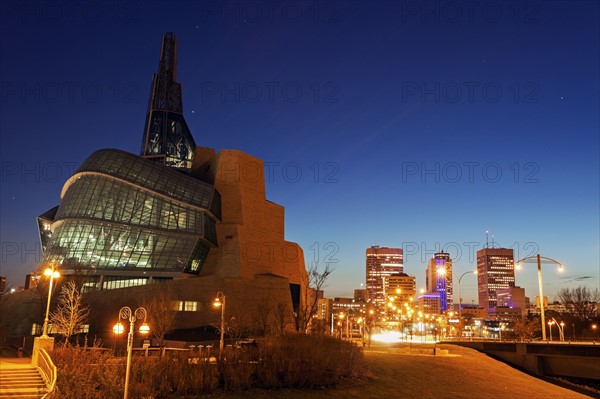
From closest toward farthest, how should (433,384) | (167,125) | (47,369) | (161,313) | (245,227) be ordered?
(47,369), (433,384), (161,313), (245,227), (167,125)

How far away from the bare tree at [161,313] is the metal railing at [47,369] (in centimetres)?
1895

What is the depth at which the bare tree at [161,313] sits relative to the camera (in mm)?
51594

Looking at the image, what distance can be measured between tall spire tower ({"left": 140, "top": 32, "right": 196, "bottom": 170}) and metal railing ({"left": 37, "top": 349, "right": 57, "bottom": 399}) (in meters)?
101

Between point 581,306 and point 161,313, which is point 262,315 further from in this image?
point 581,306

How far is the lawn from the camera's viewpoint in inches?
1134

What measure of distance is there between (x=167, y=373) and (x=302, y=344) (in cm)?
912

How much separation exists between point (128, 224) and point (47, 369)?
49825 mm

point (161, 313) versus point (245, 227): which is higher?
point (245, 227)

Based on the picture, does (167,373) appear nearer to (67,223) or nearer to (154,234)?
(154,234)

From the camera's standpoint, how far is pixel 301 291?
9550 cm

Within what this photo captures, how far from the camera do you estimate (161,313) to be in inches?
2140

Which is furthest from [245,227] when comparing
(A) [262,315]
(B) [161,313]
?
(B) [161,313]

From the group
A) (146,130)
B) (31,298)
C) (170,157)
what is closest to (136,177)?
(31,298)

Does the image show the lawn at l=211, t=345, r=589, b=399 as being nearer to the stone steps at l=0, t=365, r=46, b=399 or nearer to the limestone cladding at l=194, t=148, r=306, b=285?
the stone steps at l=0, t=365, r=46, b=399
